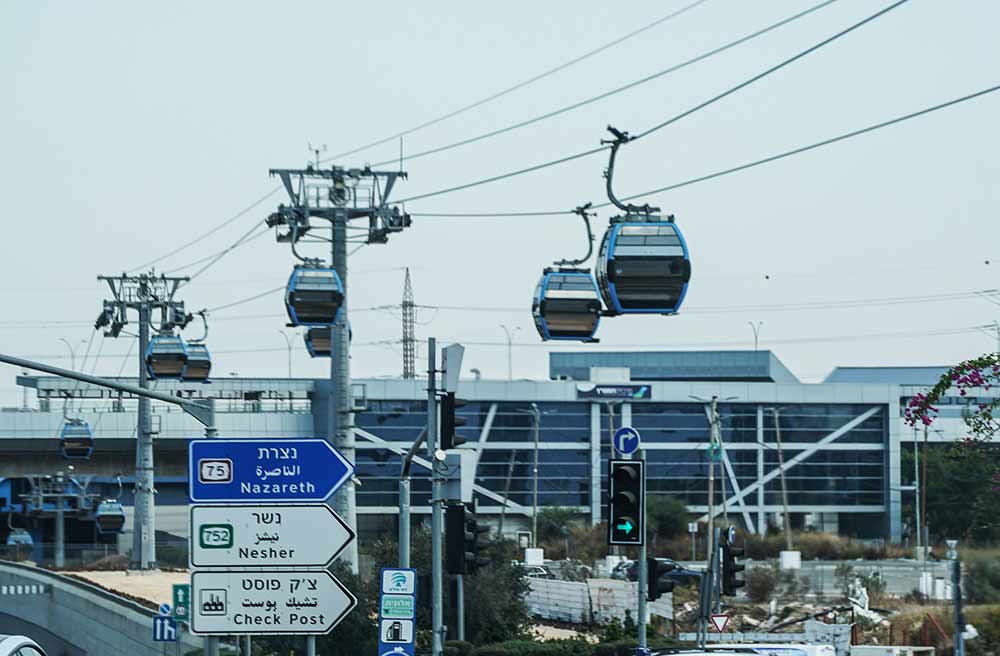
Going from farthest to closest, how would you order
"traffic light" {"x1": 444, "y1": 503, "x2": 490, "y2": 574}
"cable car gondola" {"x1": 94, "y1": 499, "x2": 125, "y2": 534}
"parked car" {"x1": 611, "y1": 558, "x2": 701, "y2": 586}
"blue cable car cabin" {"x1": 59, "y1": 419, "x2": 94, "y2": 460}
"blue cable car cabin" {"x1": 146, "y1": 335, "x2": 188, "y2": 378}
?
"cable car gondola" {"x1": 94, "y1": 499, "x2": 125, "y2": 534} → "blue cable car cabin" {"x1": 59, "y1": 419, "x2": 94, "y2": 460} → "parked car" {"x1": 611, "y1": 558, "x2": 701, "y2": 586} → "blue cable car cabin" {"x1": 146, "y1": 335, "x2": 188, "y2": 378} → "traffic light" {"x1": 444, "y1": 503, "x2": 490, "y2": 574}

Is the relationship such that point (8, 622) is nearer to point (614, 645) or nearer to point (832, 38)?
point (614, 645)

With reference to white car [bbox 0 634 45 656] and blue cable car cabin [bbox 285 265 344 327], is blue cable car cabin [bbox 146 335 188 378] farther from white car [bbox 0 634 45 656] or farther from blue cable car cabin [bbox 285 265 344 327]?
white car [bbox 0 634 45 656]

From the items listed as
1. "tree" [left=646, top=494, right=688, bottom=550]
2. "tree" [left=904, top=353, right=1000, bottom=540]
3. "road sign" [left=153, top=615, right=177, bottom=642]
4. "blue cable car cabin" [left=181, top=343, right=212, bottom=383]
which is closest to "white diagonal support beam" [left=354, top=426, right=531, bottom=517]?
"tree" [left=646, top=494, right=688, bottom=550]

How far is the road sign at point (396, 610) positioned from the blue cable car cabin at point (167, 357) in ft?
89.5

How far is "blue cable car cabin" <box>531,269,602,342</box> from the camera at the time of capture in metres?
26.1

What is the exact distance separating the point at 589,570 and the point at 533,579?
11.6 metres

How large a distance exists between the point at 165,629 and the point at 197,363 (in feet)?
63.2

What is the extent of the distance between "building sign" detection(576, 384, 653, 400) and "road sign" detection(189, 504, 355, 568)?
8850 centimetres

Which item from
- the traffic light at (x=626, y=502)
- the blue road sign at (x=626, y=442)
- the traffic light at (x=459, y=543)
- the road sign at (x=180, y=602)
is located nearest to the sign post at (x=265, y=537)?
the traffic light at (x=626, y=502)

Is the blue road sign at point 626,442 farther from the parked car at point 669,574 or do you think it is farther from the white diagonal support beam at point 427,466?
the white diagonal support beam at point 427,466

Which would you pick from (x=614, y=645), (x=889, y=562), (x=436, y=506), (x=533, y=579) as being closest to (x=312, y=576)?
(x=436, y=506)

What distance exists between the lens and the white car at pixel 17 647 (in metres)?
11.4

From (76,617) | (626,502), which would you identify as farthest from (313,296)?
(76,617)

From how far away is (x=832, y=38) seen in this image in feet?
58.0
